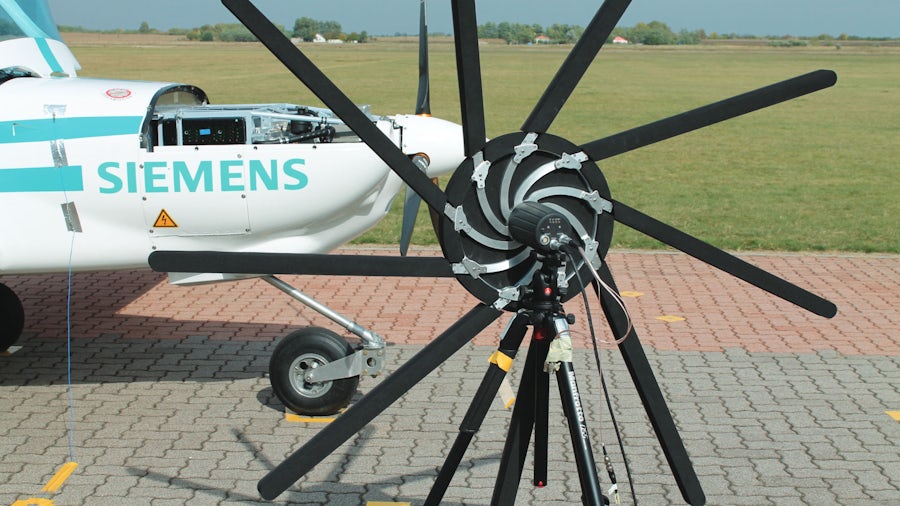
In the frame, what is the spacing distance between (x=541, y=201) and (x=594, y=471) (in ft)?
2.91

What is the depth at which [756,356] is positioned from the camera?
7781 mm

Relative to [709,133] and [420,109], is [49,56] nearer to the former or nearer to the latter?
[420,109]

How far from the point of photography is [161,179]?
6160mm

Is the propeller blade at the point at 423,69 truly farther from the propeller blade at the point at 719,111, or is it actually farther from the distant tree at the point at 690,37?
the distant tree at the point at 690,37

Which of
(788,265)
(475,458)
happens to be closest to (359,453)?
(475,458)

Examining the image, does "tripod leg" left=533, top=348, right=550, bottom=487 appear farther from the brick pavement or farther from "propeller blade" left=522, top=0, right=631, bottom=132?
the brick pavement

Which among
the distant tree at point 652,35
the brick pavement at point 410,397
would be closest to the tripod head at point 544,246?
the brick pavement at point 410,397

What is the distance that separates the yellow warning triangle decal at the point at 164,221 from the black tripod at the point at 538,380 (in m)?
3.24

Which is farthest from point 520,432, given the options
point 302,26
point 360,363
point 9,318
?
point 302,26

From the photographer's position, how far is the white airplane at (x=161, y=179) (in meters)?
6.13

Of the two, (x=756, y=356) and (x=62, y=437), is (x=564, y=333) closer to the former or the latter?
(x=62, y=437)

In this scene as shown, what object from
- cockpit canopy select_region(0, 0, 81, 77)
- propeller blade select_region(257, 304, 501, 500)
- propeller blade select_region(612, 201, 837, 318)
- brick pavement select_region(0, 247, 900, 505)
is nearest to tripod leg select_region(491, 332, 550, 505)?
propeller blade select_region(257, 304, 501, 500)

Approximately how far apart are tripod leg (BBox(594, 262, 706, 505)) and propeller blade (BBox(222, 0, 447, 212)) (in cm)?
71

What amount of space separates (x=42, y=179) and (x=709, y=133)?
22.4 meters
